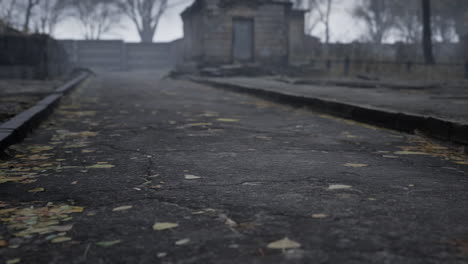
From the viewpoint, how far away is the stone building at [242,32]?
68.9 feet

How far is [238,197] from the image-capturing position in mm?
2348

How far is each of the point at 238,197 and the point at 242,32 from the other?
1989cm

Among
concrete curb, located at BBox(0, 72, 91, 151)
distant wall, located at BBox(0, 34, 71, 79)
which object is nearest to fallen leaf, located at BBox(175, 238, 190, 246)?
concrete curb, located at BBox(0, 72, 91, 151)

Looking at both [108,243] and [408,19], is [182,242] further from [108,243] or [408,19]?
[408,19]

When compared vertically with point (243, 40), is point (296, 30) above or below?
above

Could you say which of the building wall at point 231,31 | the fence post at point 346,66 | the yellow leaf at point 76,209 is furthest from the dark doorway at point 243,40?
the yellow leaf at point 76,209

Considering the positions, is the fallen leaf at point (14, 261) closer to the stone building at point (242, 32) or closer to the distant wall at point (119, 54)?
the stone building at point (242, 32)

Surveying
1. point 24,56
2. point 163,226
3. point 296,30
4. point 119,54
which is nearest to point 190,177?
point 163,226

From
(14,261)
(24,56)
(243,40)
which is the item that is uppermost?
(243,40)

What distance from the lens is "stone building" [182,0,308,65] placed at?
21.0 meters

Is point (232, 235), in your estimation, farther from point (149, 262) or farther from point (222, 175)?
point (222, 175)

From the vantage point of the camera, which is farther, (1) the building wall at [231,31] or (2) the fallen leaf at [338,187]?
(1) the building wall at [231,31]

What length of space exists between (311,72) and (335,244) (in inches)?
736

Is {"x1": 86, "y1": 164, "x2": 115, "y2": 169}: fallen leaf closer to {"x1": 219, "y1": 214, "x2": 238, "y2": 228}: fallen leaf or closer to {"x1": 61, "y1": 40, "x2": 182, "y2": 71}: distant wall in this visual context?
{"x1": 219, "y1": 214, "x2": 238, "y2": 228}: fallen leaf
